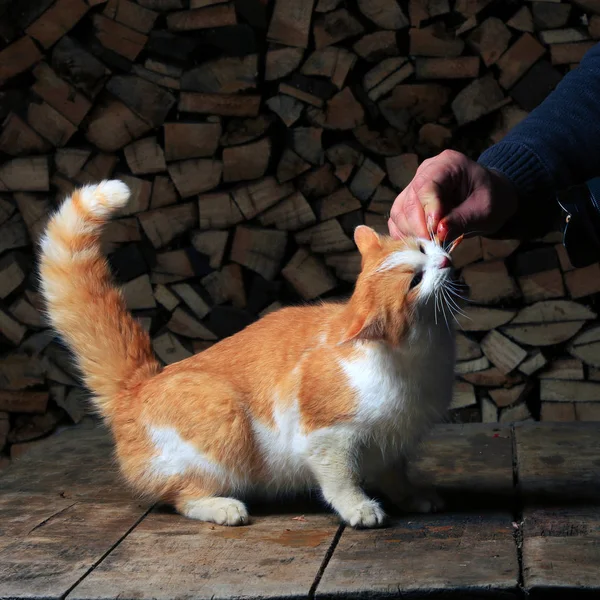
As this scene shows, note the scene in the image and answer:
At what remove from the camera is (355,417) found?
122cm

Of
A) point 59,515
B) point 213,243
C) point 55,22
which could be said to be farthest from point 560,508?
point 55,22

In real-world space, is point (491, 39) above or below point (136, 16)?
below

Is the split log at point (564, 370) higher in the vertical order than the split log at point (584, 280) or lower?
lower

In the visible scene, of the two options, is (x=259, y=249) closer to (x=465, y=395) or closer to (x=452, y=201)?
(x=465, y=395)

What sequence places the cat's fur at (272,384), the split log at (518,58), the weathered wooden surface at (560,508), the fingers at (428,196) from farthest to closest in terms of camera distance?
the split log at (518,58), the fingers at (428,196), the cat's fur at (272,384), the weathered wooden surface at (560,508)

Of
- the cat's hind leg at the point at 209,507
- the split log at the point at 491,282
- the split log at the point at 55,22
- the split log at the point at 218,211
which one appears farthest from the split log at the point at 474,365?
the split log at the point at 55,22

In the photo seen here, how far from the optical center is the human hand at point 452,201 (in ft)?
4.32

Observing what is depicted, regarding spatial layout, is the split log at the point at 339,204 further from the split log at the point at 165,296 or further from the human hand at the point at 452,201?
the human hand at the point at 452,201

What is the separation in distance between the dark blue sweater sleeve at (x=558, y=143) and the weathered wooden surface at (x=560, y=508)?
478 millimetres

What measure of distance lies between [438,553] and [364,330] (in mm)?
304

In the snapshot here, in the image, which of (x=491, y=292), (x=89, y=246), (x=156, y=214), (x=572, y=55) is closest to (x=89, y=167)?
(x=156, y=214)

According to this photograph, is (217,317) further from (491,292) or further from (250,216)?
(491,292)

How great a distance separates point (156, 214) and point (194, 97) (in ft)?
1.09

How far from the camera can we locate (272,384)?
1.31 metres
